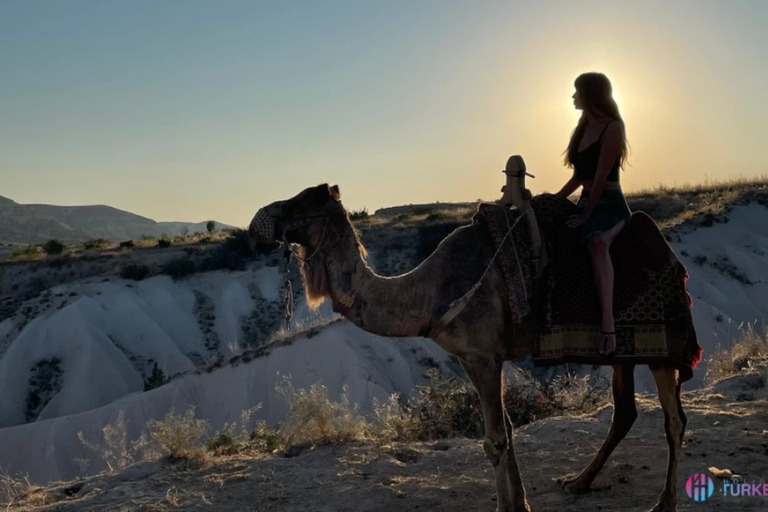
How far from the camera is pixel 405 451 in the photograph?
738 cm

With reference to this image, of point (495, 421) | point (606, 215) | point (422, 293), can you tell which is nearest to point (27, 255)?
point (422, 293)

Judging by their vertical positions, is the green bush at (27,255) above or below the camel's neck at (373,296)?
above

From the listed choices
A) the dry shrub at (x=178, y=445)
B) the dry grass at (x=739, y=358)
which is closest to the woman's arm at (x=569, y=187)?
the dry shrub at (x=178, y=445)

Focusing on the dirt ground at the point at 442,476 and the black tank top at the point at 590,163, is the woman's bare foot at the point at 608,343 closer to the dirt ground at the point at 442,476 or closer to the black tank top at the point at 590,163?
the black tank top at the point at 590,163

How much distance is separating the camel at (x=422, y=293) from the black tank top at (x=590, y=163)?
941mm

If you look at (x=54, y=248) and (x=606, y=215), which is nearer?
(x=606, y=215)

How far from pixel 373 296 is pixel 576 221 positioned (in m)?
1.67

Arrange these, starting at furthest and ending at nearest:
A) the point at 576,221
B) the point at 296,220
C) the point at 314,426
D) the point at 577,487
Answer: the point at 314,426
the point at 577,487
the point at 576,221
the point at 296,220

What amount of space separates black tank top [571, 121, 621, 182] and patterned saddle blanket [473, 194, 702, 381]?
28cm

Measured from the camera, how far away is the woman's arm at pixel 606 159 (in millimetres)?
4930

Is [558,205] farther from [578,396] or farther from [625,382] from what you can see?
[578,396]

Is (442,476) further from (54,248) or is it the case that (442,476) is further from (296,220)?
(54,248)

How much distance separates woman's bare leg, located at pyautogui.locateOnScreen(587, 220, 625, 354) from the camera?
4.90 m

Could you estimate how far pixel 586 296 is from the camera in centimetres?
497
